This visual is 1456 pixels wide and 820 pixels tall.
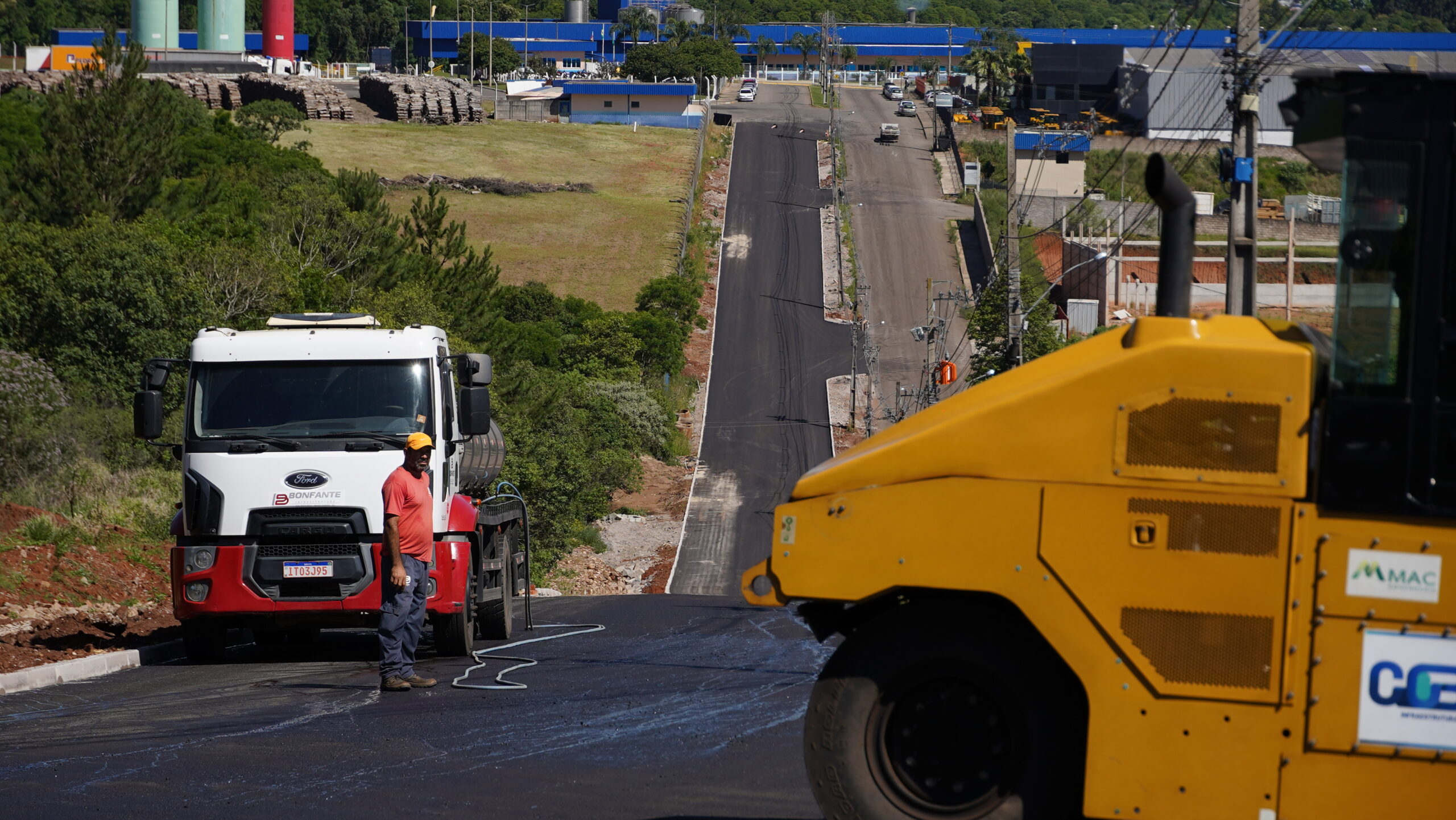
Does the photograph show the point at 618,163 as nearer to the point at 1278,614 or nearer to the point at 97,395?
the point at 97,395

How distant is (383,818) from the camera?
6.65m

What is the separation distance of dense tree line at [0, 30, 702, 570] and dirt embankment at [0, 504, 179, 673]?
228 cm

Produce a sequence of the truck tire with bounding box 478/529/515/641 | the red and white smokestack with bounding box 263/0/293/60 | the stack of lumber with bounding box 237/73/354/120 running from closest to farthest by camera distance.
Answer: the truck tire with bounding box 478/529/515/641, the stack of lumber with bounding box 237/73/354/120, the red and white smokestack with bounding box 263/0/293/60

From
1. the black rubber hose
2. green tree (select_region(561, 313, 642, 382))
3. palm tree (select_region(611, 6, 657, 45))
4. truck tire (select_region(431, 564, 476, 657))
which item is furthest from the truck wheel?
palm tree (select_region(611, 6, 657, 45))

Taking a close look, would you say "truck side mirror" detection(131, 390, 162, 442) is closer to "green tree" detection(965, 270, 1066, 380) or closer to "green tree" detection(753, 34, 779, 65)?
"green tree" detection(965, 270, 1066, 380)

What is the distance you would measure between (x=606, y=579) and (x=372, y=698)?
31634 millimetres

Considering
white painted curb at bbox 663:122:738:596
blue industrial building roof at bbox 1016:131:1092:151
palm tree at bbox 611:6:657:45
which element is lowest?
white painted curb at bbox 663:122:738:596

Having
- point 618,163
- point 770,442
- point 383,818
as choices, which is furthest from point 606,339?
point 383,818

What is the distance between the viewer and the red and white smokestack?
14212cm

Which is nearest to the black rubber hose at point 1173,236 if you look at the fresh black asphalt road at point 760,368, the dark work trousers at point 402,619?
the dark work trousers at point 402,619

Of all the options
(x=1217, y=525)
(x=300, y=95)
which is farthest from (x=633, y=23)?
(x=1217, y=525)

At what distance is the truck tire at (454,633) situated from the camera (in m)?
13.1

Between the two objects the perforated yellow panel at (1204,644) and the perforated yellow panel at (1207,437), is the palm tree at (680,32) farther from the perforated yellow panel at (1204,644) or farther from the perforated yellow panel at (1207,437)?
the perforated yellow panel at (1204,644)

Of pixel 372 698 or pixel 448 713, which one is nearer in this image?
pixel 448 713
